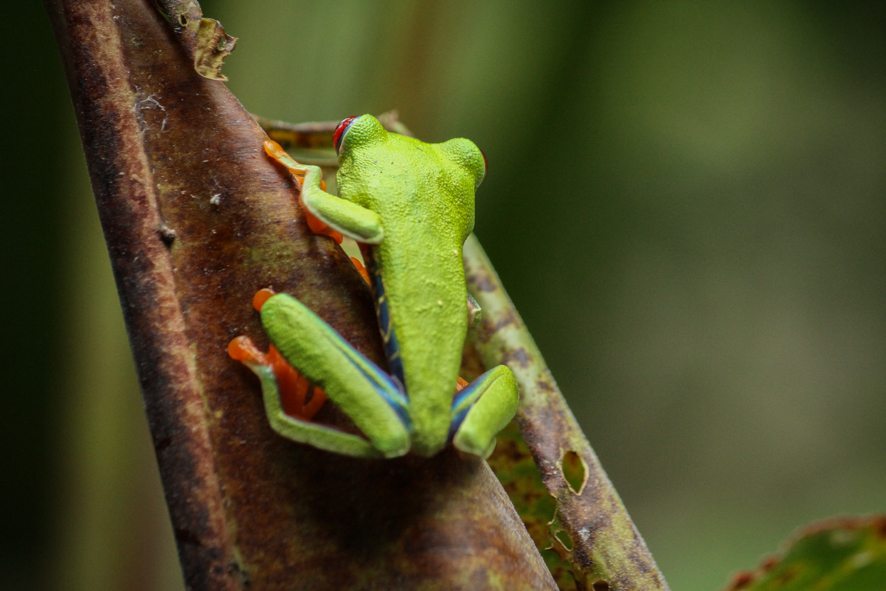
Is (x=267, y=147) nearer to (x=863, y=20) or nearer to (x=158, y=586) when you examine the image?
(x=158, y=586)

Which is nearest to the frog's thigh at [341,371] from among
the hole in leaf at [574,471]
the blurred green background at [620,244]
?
the hole in leaf at [574,471]

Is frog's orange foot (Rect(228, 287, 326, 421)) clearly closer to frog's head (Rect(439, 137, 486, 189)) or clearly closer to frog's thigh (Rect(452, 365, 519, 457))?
frog's thigh (Rect(452, 365, 519, 457))

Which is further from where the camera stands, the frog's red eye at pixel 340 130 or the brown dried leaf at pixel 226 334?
the frog's red eye at pixel 340 130

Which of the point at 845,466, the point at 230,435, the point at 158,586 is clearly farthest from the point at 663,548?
the point at 230,435

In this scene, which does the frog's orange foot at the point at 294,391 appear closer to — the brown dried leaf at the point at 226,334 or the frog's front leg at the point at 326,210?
the brown dried leaf at the point at 226,334

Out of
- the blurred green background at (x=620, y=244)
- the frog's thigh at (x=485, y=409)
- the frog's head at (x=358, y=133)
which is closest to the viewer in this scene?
the frog's thigh at (x=485, y=409)

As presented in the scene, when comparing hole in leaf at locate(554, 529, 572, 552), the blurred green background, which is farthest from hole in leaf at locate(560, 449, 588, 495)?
the blurred green background

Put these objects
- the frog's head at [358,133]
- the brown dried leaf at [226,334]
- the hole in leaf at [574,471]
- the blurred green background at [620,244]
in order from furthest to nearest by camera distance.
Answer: the blurred green background at [620,244] → the frog's head at [358,133] → the hole in leaf at [574,471] → the brown dried leaf at [226,334]

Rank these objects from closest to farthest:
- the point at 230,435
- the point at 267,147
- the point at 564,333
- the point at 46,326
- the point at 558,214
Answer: the point at 230,435 < the point at 267,147 < the point at 46,326 < the point at 558,214 < the point at 564,333

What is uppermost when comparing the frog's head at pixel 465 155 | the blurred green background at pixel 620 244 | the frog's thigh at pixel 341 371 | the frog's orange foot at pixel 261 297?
the frog's head at pixel 465 155
